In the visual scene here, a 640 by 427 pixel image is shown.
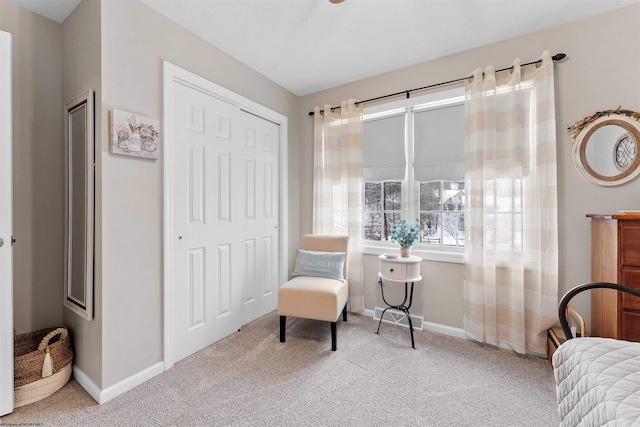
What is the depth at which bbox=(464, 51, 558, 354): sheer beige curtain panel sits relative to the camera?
2137 millimetres

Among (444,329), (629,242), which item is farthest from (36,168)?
(629,242)

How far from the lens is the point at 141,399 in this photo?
5.65 ft

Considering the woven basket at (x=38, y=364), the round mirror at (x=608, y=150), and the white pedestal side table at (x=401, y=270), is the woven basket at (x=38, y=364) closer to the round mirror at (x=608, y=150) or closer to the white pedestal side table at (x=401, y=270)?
the white pedestal side table at (x=401, y=270)

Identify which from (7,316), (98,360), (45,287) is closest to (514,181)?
(98,360)

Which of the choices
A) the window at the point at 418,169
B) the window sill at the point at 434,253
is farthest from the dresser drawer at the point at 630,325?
the window at the point at 418,169

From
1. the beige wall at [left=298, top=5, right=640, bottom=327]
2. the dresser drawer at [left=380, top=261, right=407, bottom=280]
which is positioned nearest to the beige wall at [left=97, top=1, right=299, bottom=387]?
the dresser drawer at [left=380, top=261, right=407, bottom=280]

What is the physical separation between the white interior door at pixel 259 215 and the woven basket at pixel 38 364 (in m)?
1.33

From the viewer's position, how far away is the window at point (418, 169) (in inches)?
104

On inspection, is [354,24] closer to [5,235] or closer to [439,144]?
[439,144]

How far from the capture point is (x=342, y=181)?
10.2 ft

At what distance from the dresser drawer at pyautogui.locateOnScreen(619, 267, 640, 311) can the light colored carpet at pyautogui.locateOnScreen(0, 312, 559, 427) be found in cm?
70

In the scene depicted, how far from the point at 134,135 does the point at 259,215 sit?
1.42 m

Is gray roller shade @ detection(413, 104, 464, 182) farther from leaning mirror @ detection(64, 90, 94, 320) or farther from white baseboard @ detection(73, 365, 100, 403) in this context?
white baseboard @ detection(73, 365, 100, 403)

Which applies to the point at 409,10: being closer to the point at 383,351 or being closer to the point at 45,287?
the point at 383,351
